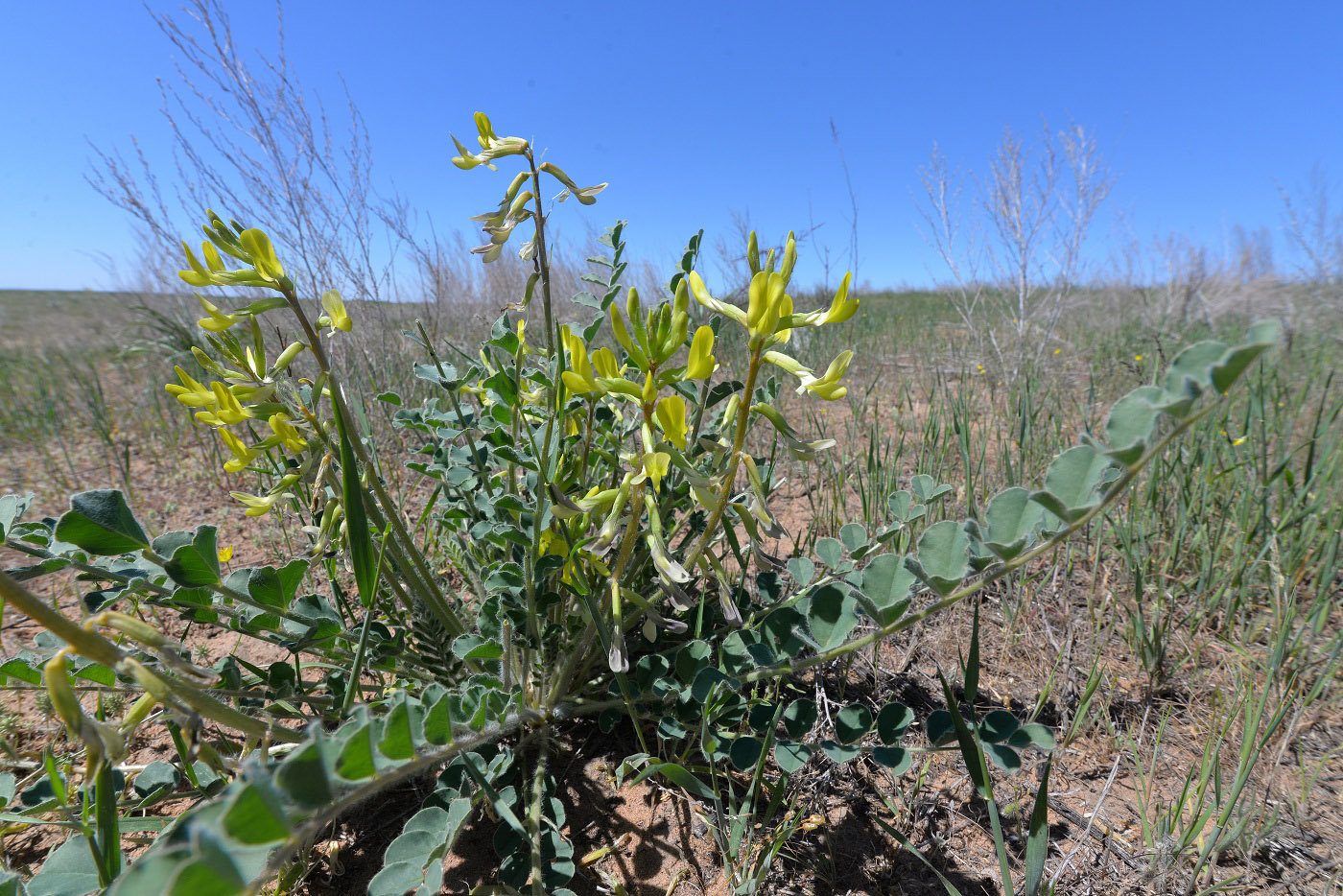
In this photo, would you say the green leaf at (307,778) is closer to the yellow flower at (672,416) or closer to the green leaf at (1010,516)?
the yellow flower at (672,416)

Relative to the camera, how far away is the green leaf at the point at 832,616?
2.61 feet

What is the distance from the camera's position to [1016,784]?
1.09 m

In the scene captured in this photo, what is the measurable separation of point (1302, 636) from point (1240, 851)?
2.18ft

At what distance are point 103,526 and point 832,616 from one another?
0.90 m

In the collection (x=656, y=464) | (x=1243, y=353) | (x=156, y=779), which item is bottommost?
(x=156, y=779)

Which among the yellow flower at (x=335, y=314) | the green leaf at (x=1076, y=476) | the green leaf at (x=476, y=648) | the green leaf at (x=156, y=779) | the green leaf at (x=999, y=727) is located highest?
the yellow flower at (x=335, y=314)

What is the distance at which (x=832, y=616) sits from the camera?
806 millimetres

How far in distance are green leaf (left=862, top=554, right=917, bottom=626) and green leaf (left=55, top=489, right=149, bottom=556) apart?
87cm

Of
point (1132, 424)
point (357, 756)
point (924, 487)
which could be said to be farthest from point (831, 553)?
point (357, 756)

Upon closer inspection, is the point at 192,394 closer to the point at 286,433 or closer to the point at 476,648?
the point at 286,433

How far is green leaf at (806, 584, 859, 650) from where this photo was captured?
797 millimetres

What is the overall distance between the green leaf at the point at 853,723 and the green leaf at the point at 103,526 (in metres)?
0.92

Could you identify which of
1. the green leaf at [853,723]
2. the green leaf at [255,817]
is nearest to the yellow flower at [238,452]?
the green leaf at [255,817]

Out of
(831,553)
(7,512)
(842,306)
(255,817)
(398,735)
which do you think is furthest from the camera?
(831,553)
